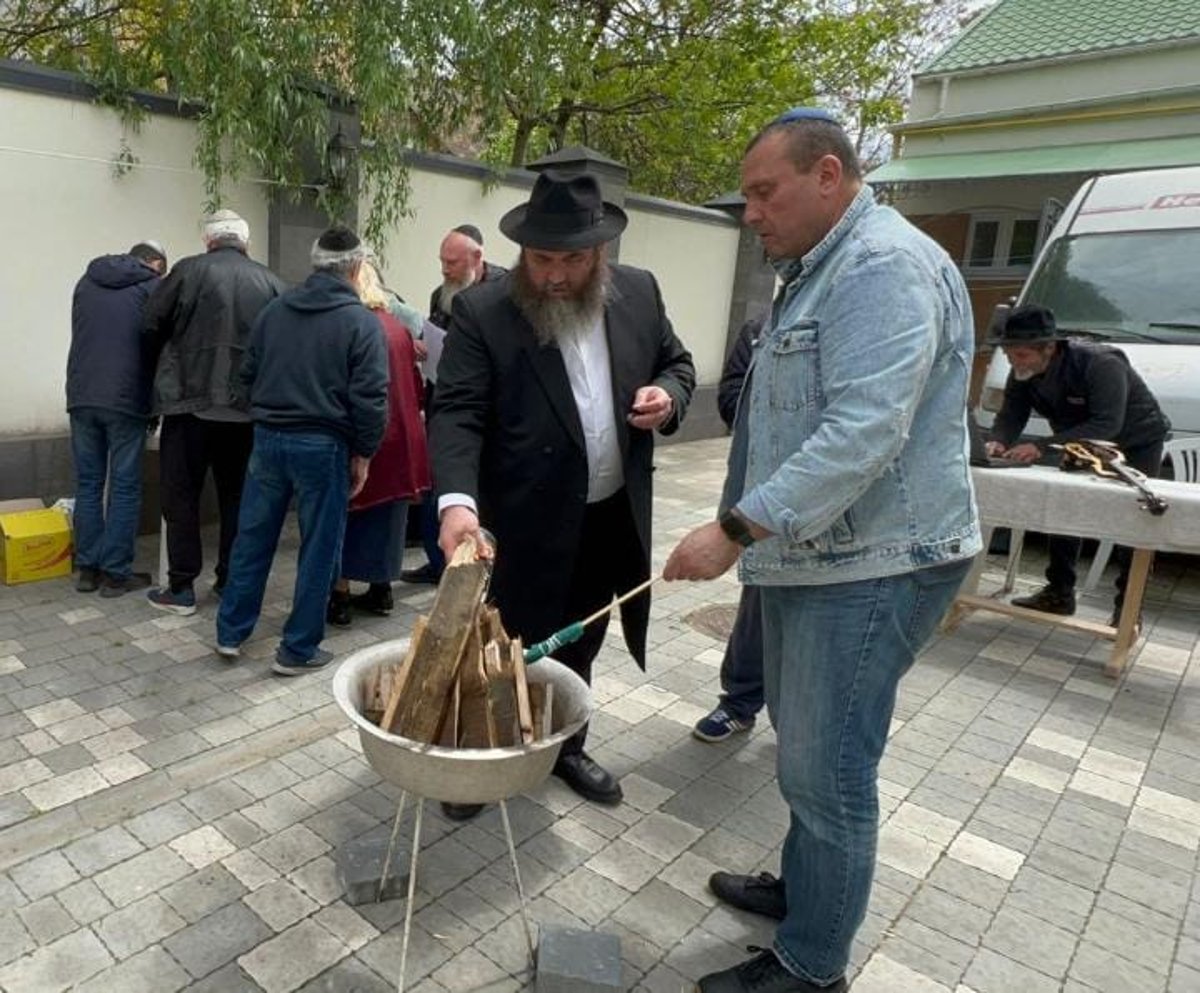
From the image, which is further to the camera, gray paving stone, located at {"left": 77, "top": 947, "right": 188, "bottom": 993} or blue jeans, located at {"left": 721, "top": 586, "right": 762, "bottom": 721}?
blue jeans, located at {"left": 721, "top": 586, "right": 762, "bottom": 721}

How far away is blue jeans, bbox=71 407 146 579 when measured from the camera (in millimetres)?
4539

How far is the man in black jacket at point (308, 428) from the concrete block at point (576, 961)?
6.72 ft

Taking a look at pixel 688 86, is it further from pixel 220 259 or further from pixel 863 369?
pixel 863 369

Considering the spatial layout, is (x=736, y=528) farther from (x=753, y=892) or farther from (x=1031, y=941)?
(x=1031, y=941)

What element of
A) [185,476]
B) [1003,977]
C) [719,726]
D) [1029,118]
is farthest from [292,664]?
[1029,118]

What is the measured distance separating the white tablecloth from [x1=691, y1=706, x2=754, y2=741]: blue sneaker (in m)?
1.80

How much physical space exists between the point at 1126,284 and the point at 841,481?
615cm

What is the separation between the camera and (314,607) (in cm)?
388

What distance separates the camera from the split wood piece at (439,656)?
1.90 metres

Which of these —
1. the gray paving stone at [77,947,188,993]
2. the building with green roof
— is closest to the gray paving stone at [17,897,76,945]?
the gray paving stone at [77,947,188,993]

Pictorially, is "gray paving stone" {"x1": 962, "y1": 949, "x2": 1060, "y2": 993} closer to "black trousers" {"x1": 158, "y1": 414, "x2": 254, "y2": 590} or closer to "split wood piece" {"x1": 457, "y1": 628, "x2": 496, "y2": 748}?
"split wood piece" {"x1": 457, "y1": 628, "x2": 496, "y2": 748}

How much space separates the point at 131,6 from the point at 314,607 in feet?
16.5

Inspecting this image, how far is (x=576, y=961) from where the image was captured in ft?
7.27

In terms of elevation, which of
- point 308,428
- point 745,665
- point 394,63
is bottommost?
point 745,665
